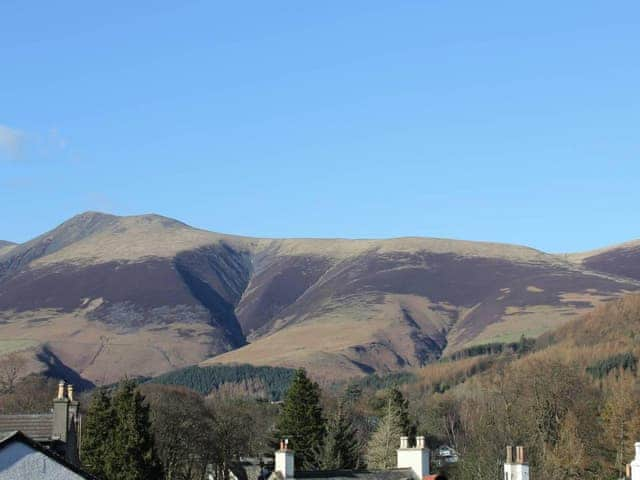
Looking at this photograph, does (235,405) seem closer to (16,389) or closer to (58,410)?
(16,389)

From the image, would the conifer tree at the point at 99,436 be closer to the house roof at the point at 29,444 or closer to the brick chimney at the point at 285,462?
the brick chimney at the point at 285,462

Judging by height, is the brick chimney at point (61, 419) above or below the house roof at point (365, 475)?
above

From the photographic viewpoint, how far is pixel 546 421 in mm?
126750

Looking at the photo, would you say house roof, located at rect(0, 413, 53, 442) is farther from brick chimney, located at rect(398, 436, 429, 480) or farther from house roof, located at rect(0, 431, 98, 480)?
brick chimney, located at rect(398, 436, 429, 480)

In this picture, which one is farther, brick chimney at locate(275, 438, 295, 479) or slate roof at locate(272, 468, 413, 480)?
slate roof at locate(272, 468, 413, 480)

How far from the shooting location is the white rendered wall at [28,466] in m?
38.5

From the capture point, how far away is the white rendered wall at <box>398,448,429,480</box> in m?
52.2

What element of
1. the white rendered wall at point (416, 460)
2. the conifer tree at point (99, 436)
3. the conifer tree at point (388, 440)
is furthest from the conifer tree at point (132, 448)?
the conifer tree at point (388, 440)

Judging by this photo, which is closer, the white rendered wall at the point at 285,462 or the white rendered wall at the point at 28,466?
the white rendered wall at the point at 28,466

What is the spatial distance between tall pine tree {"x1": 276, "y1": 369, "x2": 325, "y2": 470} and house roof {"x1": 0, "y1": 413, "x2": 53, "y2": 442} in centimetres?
5261

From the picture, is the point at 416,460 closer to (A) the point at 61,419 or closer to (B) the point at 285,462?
(B) the point at 285,462

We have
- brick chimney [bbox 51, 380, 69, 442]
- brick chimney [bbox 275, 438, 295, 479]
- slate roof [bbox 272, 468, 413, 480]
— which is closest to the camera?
brick chimney [bbox 275, 438, 295, 479]

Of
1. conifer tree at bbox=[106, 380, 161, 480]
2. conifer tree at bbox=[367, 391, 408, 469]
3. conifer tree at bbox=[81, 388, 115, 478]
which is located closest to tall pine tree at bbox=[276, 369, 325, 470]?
conifer tree at bbox=[367, 391, 408, 469]

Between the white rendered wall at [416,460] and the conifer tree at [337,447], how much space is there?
138 feet
